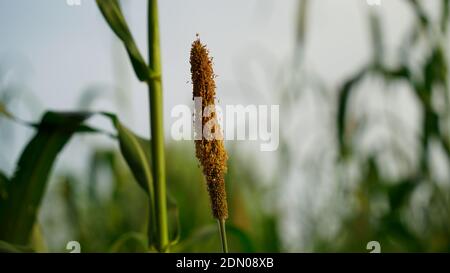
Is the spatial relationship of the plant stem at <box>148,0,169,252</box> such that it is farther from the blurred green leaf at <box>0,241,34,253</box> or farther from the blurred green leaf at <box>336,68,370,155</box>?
the blurred green leaf at <box>336,68,370,155</box>

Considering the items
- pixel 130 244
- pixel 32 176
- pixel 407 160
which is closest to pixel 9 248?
pixel 32 176

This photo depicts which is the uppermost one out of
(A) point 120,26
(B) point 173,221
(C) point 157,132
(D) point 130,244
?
(A) point 120,26

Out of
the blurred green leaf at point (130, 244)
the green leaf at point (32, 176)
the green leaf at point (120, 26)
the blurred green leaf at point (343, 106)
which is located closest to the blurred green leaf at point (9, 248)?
the green leaf at point (32, 176)

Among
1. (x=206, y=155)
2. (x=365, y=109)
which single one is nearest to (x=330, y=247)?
(x=365, y=109)

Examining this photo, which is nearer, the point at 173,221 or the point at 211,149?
the point at 211,149

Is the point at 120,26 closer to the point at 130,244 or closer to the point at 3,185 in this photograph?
the point at 3,185

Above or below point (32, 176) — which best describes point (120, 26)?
above

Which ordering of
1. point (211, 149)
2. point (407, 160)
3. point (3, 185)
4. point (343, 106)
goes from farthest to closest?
point (407, 160), point (343, 106), point (3, 185), point (211, 149)

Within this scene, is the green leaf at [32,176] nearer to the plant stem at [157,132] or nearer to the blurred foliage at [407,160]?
the plant stem at [157,132]
